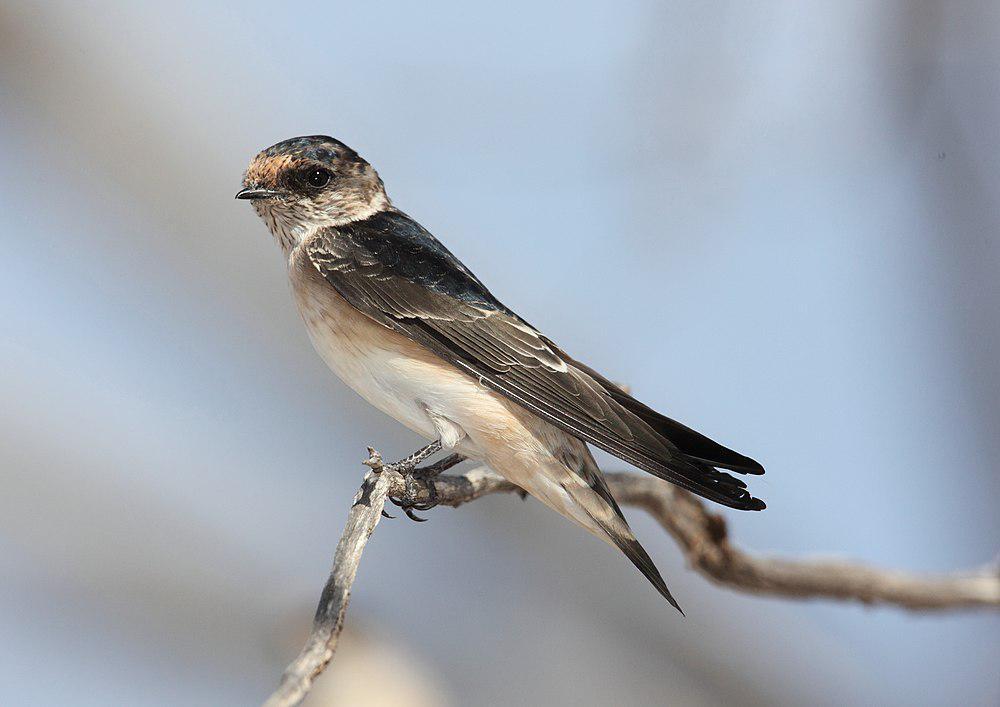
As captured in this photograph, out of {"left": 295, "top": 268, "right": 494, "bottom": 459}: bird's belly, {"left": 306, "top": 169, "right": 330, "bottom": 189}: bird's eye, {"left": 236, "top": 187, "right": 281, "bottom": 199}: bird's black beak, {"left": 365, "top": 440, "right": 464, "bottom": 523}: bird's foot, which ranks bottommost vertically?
{"left": 365, "top": 440, "right": 464, "bottom": 523}: bird's foot

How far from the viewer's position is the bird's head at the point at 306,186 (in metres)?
2.56

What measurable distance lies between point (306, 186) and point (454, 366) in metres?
0.65

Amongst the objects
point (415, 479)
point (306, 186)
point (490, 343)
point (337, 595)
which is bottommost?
point (337, 595)

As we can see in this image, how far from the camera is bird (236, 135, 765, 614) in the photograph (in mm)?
2244

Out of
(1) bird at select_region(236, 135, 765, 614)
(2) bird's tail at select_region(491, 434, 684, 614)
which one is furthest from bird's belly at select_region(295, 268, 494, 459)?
(2) bird's tail at select_region(491, 434, 684, 614)

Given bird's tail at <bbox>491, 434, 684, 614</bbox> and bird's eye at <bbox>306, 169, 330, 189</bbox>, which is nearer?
bird's tail at <bbox>491, 434, 684, 614</bbox>

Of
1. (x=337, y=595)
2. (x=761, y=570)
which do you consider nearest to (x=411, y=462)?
(x=337, y=595)

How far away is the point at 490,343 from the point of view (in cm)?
236

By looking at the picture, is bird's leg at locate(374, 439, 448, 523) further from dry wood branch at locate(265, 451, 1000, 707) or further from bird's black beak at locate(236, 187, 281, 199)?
bird's black beak at locate(236, 187, 281, 199)

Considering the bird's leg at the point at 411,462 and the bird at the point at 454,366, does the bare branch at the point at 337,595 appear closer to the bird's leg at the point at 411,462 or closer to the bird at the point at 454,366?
the bird's leg at the point at 411,462

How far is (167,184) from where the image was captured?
13.9ft

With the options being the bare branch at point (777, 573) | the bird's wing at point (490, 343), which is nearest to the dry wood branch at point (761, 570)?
the bare branch at point (777, 573)

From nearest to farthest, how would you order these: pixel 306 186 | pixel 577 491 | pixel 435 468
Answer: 1. pixel 577 491
2. pixel 435 468
3. pixel 306 186

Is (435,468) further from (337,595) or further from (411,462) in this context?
(337,595)
